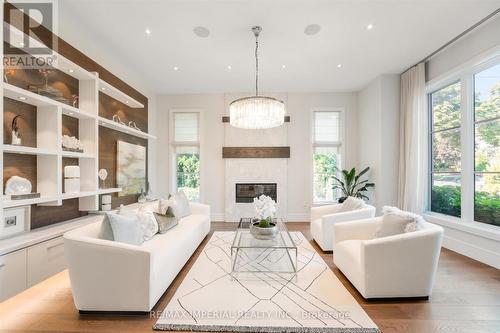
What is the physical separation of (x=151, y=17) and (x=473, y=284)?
5.04 meters

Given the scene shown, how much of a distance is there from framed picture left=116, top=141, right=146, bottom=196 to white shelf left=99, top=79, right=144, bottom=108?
771 millimetres

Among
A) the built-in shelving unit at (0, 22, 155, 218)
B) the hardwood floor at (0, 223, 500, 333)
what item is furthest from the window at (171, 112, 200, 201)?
the hardwood floor at (0, 223, 500, 333)

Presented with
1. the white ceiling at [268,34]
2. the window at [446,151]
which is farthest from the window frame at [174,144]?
the window at [446,151]

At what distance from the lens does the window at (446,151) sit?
3.98 meters

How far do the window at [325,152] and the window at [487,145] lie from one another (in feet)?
9.40

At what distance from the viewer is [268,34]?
3566mm

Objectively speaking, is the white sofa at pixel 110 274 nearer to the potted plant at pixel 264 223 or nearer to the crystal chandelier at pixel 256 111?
the potted plant at pixel 264 223

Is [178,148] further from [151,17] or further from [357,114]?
[357,114]

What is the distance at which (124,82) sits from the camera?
4.59 m

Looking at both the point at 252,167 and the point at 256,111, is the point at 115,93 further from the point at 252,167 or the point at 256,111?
the point at 252,167

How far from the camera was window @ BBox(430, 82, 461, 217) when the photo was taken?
398 centimetres

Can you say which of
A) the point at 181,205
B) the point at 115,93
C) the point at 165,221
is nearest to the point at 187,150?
the point at 181,205

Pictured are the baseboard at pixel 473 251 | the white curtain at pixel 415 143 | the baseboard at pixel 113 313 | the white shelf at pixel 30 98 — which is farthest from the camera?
the white curtain at pixel 415 143

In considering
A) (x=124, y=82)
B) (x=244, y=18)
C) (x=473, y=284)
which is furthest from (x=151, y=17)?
(x=473, y=284)
